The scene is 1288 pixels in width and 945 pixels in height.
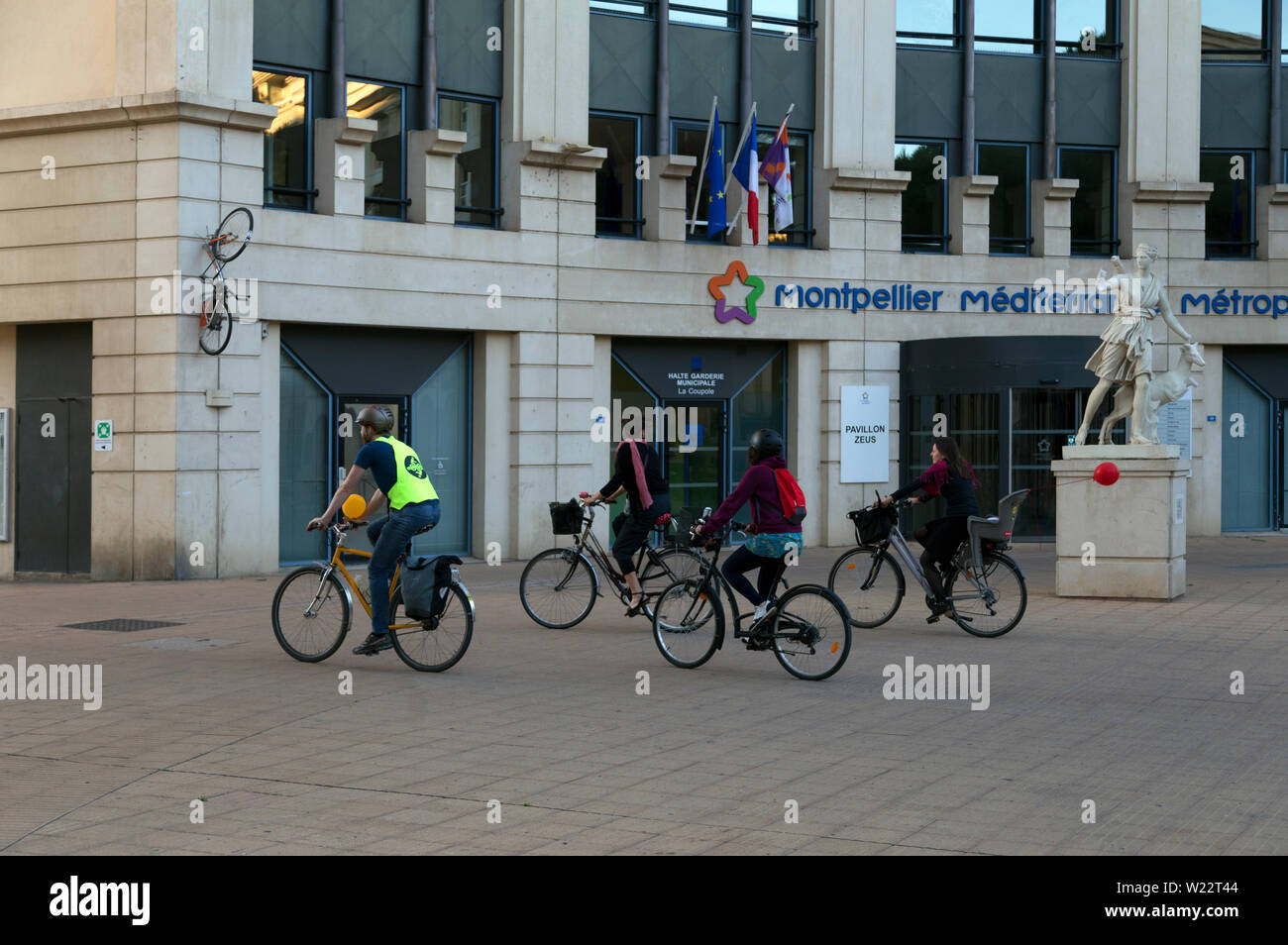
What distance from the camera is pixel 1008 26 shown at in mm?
27203

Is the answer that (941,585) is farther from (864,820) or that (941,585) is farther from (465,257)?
(465,257)

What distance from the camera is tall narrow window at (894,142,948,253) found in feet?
87.0

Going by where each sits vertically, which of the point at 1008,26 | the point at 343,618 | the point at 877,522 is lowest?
the point at 343,618

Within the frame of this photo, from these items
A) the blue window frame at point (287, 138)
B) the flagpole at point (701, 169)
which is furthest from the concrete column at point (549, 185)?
the blue window frame at point (287, 138)

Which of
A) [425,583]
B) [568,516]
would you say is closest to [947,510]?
[568,516]

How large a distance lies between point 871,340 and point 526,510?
23.3 feet

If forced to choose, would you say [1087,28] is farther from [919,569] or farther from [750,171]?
[919,569]

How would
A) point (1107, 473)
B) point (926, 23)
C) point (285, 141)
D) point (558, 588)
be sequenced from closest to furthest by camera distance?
1. point (558, 588)
2. point (1107, 473)
3. point (285, 141)
4. point (926, 23)

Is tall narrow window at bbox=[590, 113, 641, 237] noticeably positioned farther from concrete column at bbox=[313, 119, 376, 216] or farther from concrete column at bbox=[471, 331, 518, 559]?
concrete column at bbox=[313, 119, 376, 216]

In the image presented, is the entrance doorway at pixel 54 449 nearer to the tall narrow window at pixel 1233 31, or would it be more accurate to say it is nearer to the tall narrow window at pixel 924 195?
the tall narrow window at pixel 924 195

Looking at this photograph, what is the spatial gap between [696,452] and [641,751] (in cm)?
1682

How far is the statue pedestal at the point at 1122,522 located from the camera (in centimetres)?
1661

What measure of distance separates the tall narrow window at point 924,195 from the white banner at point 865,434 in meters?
2.80

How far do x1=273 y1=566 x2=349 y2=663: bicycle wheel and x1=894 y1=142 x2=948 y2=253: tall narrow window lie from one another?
17225 mm
